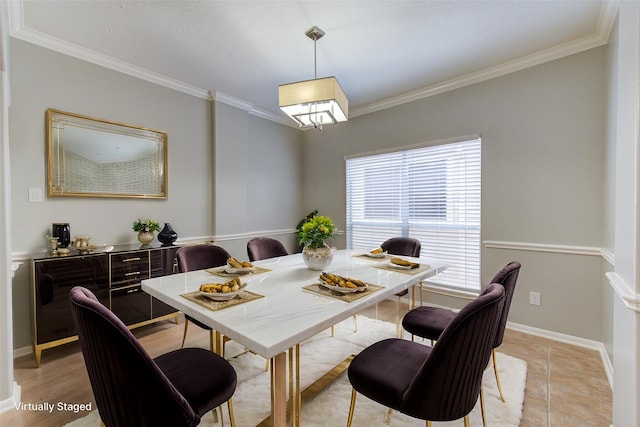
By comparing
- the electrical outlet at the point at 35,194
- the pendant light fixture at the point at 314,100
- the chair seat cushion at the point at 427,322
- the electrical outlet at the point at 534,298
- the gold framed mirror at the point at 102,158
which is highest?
the pendant light fixture at the point at 314,100

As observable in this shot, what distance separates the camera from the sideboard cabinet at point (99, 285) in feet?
7.06

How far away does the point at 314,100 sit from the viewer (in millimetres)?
1937

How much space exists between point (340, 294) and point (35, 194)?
2735mm

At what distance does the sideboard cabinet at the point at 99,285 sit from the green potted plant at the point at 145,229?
0.10 m

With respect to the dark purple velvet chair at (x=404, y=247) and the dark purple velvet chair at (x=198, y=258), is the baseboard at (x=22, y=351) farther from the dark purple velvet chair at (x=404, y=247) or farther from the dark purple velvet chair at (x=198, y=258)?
the dark purple velvet chair at (x=404, y=247)

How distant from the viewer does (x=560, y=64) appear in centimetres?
256

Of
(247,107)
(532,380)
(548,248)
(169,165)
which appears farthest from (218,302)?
(247,107)

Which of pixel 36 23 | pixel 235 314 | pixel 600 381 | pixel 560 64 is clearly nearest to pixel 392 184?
pixel 560 64

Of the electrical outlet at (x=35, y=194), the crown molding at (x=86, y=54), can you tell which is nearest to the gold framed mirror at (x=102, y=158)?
the electrical outlet at (x=35, y=194)

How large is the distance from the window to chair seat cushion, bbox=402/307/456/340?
136 cm

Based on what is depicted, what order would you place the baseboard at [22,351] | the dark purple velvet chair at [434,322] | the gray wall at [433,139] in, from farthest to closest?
1. the gray wall at [433,139]
2. the baseboard at [22,351]
3. the dark purple velvet chair at [434,322]

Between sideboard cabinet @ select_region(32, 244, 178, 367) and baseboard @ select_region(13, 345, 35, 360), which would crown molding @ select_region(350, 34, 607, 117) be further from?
baseboard @ select_region(13, 345, 35, 360)

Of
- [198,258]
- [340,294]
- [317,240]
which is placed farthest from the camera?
[198,258]

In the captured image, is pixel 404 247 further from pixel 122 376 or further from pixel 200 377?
pixel 122 376
